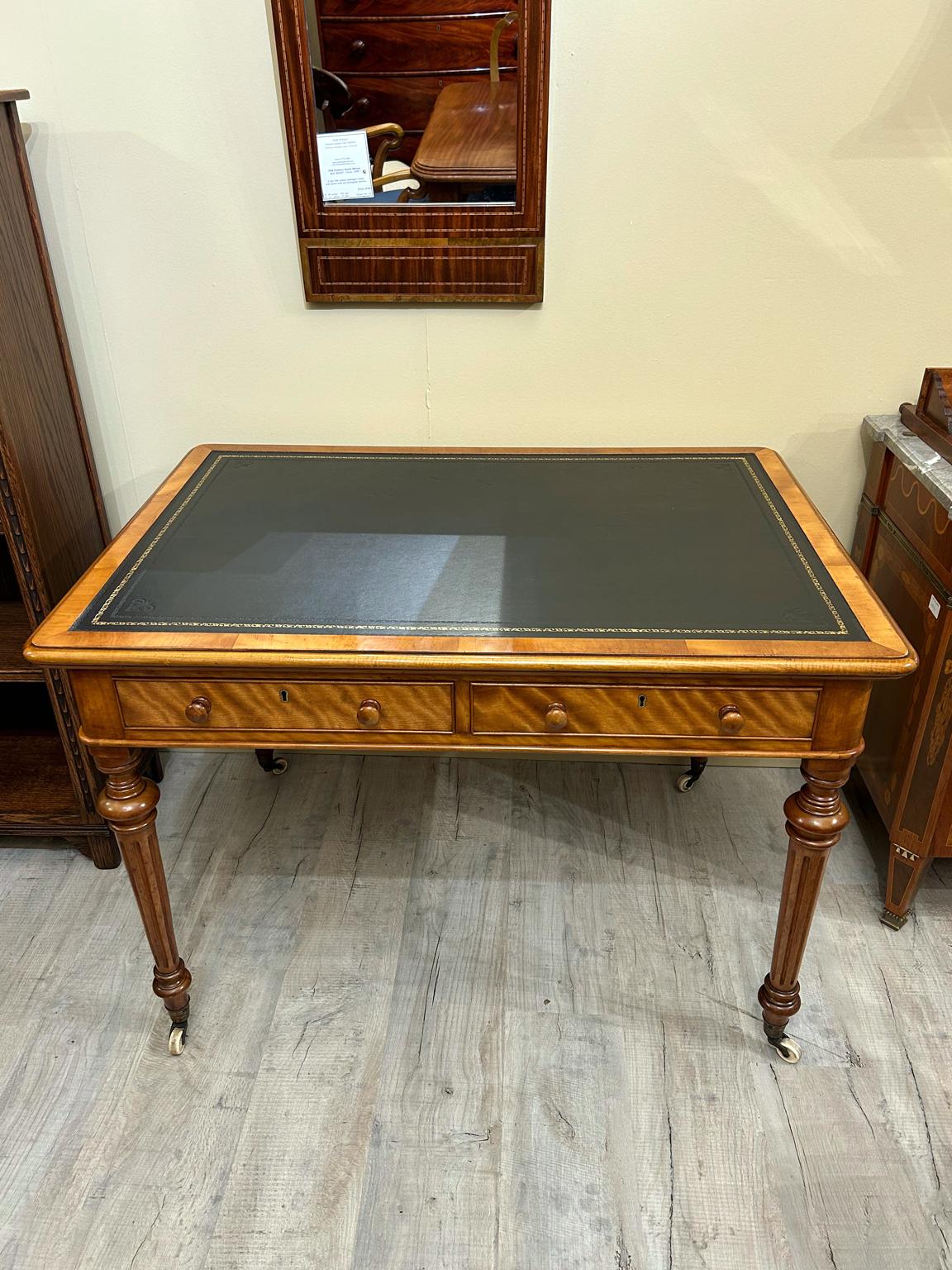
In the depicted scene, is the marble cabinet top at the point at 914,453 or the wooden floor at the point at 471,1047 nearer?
the wooden floor at the point at 471,1047

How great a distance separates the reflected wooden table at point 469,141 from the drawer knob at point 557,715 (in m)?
1.03

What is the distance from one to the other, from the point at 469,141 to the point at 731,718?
1.18 metres

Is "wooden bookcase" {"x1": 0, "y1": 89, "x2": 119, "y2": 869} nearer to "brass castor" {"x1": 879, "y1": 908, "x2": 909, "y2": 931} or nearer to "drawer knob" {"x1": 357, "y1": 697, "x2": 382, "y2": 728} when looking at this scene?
"drawer knob" {"x1": 357, "y1": 697, "x2": 382, "y2": 728}

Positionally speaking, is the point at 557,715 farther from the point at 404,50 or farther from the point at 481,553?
the point at 404,50

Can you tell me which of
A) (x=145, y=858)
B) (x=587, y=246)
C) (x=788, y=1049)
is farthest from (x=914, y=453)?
(x=145, y=858)

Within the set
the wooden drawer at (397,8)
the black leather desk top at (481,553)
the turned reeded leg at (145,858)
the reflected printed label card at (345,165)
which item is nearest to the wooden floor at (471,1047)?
the turned reeded leg at (145,858)

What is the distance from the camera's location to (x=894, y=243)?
1.91m

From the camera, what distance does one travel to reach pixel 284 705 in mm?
1523

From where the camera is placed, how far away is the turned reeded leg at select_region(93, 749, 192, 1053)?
1.60 metres

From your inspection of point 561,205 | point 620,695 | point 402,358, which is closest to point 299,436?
point 402,358

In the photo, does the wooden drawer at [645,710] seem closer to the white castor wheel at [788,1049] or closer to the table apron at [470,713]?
the table apron at [470,713]

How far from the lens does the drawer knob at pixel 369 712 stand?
59.0 inches

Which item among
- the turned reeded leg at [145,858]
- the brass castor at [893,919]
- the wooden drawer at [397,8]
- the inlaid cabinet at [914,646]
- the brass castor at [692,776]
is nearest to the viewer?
the turned reeded leg at [145,858]

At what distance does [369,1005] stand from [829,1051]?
863 mm
